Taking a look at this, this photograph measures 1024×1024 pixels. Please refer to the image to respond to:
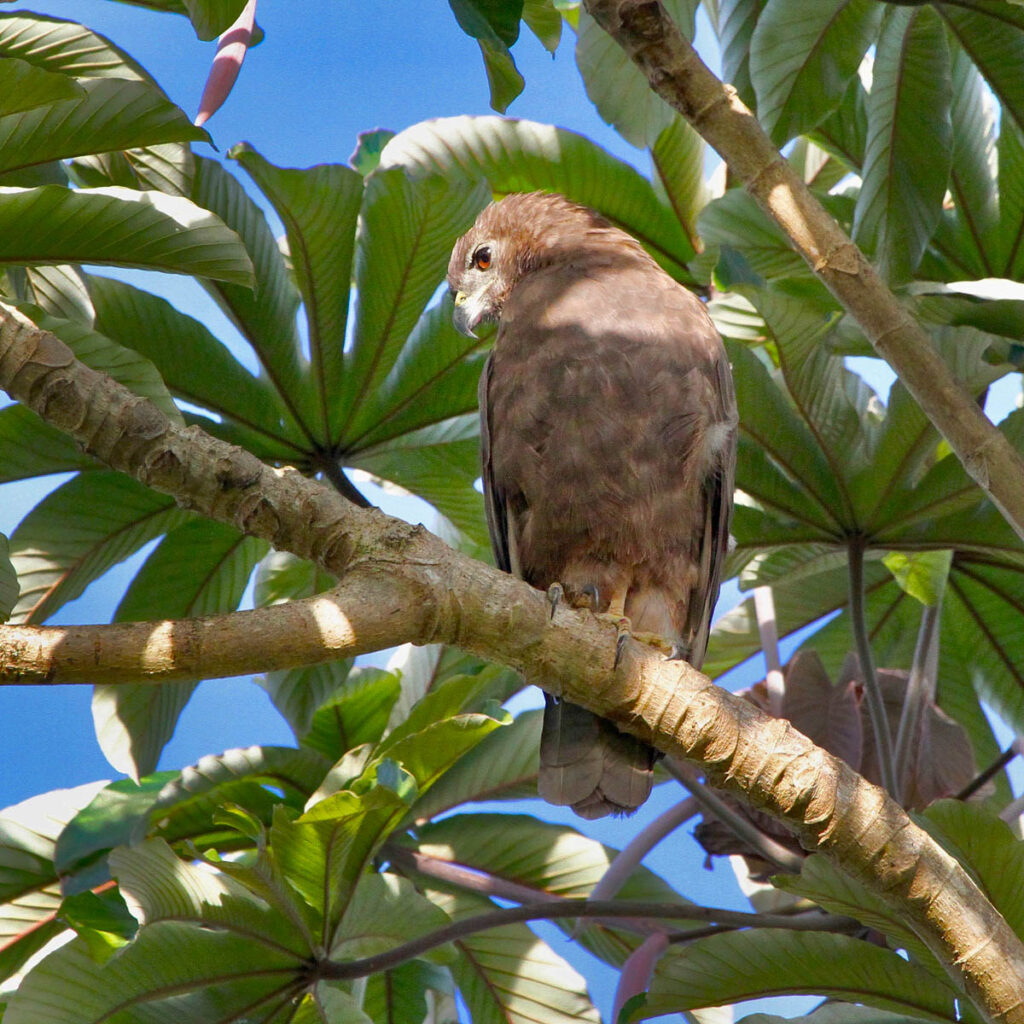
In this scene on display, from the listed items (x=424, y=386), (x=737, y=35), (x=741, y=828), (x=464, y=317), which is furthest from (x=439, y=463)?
(x=737, y=35)

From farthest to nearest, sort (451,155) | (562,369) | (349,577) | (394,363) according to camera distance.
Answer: (451,155) → (394,363) → (562,369) → (349,577)

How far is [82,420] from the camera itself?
2.15m

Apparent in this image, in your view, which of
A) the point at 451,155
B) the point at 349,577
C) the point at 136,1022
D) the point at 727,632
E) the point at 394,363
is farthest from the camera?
the point at 727,632

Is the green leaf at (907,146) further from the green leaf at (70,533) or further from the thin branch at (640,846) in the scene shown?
the green leaf at (70,533)

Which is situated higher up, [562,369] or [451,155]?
[451,155]

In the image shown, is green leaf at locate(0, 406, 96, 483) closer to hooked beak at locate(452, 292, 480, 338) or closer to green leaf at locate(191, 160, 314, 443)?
green leaf at locate(191, 160, 314, 443)

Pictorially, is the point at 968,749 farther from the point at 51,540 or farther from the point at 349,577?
the point at 51,540

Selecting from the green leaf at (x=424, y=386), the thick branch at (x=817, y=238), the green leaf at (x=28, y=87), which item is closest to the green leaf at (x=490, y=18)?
the thick branch at (x=817, y=238)

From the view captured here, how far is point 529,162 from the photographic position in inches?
157

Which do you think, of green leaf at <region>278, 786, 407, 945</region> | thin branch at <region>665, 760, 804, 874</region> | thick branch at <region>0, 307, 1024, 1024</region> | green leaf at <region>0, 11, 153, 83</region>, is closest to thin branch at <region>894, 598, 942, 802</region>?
thin branch at <region>665, 760, 804, 874</region>

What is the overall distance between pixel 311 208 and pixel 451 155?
0.75 m

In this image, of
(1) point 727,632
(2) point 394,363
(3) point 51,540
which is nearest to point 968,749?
(1) point 727,632

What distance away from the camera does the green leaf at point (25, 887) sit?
345 cm

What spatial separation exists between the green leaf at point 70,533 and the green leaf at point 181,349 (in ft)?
1.03
